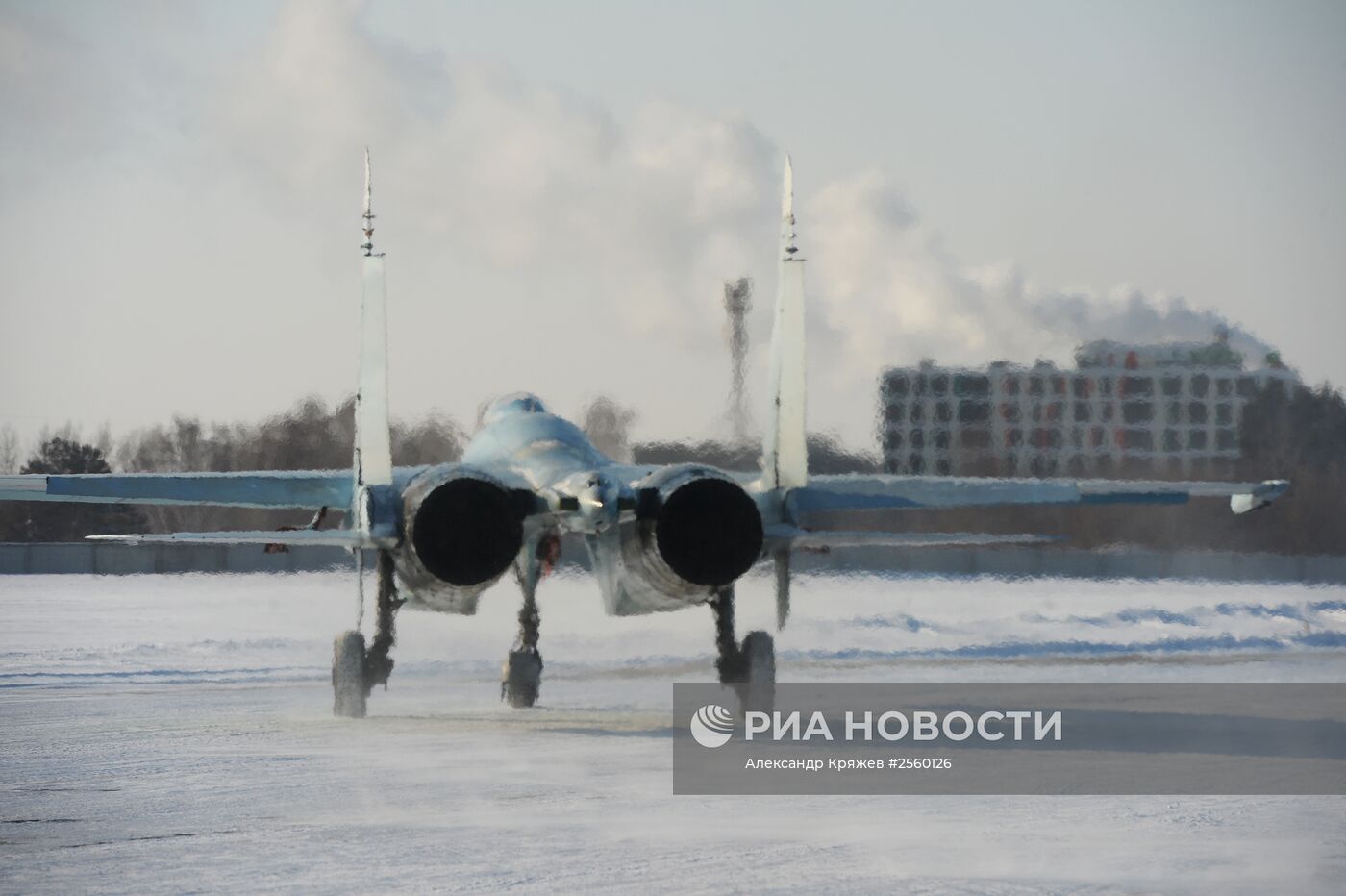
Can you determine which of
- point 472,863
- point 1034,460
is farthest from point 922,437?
point 472,863

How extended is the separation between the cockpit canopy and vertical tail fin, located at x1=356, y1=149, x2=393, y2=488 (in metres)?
2.15

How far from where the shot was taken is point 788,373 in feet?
52.8

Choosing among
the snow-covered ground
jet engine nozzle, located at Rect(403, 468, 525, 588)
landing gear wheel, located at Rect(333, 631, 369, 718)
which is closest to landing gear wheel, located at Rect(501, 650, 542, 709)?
the snow-covered ground

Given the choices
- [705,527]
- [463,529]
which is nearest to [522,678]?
[463,529]

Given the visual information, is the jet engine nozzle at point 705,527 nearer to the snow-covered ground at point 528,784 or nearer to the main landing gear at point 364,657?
the snow-covered ground at point 528,784

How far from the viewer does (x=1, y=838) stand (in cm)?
1025

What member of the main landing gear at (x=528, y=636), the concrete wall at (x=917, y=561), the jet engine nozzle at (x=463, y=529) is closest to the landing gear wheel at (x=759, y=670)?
the main landing gear at (x=528, y=636)

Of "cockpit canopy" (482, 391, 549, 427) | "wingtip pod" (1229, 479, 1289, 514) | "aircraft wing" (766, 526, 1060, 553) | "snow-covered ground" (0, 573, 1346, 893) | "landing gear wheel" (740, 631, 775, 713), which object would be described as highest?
"cockpit canopy" (482, 391, 549, 427)

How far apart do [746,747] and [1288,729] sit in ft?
16.3

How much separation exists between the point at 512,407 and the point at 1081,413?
17.8 metres

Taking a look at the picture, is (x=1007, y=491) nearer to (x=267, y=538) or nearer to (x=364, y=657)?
(x=364, y=657)

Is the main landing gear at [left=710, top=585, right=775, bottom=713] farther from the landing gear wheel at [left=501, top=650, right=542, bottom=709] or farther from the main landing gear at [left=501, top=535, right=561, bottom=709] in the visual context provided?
the landing gear wheel at [left=501, top=650, right=542, bottom=709]

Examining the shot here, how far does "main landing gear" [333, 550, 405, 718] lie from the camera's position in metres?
16.9

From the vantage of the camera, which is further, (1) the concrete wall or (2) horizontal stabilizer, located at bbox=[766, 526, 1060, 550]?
(1) the concrete wall
